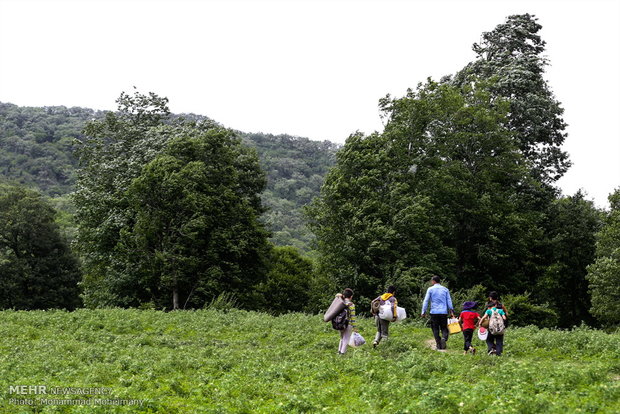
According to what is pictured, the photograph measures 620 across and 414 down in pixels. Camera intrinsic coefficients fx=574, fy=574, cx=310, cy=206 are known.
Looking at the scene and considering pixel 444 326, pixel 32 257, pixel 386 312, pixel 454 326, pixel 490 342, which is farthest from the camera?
pixel 32 257

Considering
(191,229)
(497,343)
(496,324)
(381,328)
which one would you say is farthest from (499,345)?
(191,229)

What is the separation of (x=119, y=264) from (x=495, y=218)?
26691 millimetres

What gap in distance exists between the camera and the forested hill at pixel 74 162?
114m

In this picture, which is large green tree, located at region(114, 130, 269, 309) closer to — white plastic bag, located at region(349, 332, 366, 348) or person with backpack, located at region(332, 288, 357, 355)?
person with backpack, located at region(332, 288, 357, 355)

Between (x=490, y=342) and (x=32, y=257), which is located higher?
(x=490, y=342)

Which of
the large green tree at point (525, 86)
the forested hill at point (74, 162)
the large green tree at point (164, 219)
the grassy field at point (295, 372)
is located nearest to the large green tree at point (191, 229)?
the large green tree at point (164, 219)

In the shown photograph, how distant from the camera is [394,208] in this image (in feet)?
126

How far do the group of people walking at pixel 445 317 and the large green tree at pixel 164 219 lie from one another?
855 inches

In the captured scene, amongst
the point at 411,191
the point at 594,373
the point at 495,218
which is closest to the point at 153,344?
the point at 594,373

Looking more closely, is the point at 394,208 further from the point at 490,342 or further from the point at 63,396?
the point at 63,396

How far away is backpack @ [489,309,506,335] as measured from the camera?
16.9 meters

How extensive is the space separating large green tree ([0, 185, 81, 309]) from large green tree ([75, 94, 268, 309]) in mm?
15291

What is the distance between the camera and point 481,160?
142ft

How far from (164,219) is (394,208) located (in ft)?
52.0
